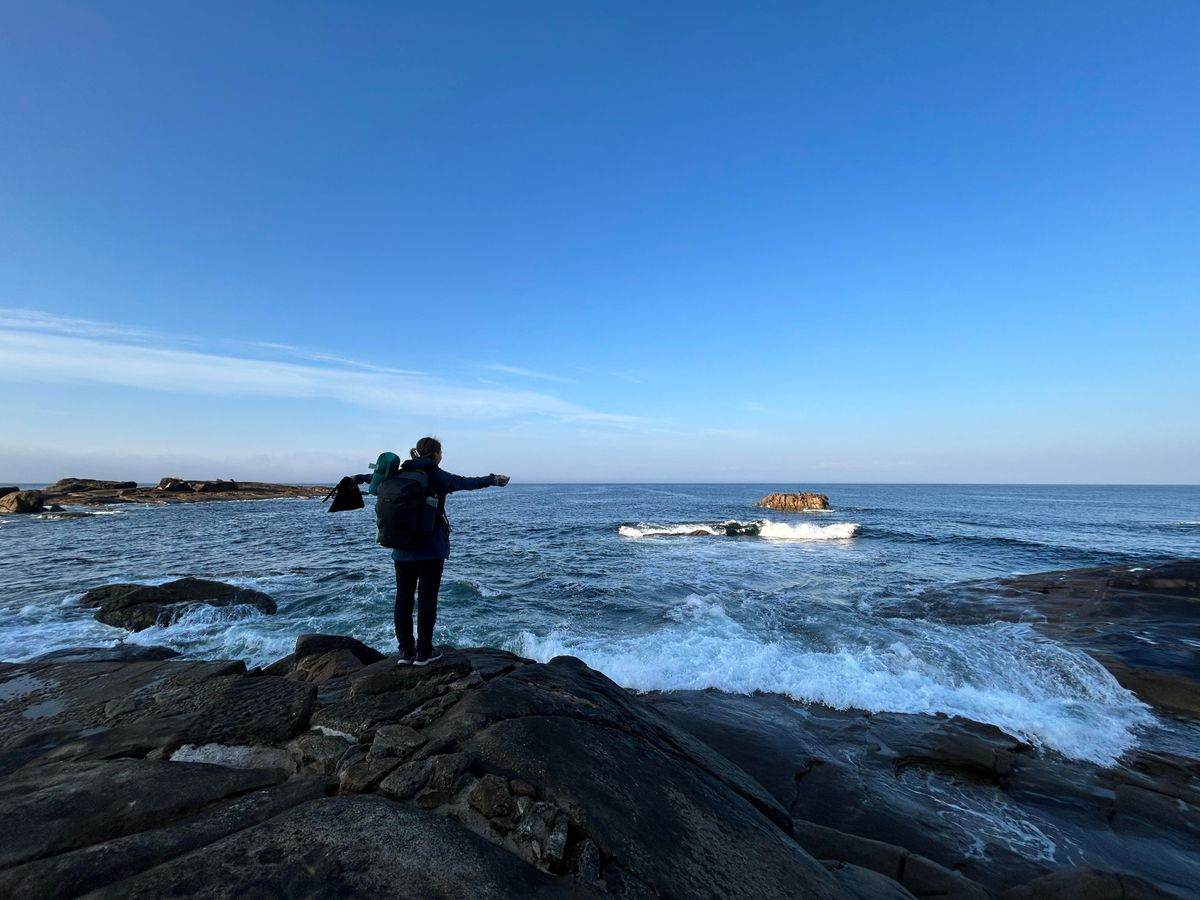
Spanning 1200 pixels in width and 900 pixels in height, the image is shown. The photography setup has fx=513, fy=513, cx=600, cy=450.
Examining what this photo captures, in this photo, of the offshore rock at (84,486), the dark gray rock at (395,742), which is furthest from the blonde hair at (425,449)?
the offshore rock at (84,486)

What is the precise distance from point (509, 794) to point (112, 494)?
108178mm

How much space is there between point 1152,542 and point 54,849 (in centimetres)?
5453

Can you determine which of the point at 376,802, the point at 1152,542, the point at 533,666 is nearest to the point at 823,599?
the point at 533,666

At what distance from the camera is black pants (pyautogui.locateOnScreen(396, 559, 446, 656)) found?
601 centimetres

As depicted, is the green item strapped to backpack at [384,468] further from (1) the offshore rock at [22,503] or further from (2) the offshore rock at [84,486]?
(2) the offshore rock at [84,486]

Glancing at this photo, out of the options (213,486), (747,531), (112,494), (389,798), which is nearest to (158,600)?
(389,798)

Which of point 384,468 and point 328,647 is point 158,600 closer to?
point 328,647

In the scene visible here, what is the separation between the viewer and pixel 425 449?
616cm

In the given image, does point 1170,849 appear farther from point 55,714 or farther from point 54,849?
point 55,714

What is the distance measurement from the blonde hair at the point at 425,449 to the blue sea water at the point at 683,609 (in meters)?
7.30

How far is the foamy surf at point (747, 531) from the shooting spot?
37844 millimetres

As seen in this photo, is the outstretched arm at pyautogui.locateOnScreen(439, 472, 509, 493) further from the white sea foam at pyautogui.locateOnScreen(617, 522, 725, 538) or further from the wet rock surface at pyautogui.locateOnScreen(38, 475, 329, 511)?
the wet rock surface at pyautogui.locateOnScreen(38, 475, 329, 511)

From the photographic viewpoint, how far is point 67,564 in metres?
23.6

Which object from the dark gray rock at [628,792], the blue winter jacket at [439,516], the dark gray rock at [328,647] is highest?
the blue winter jacket at [439,516]
